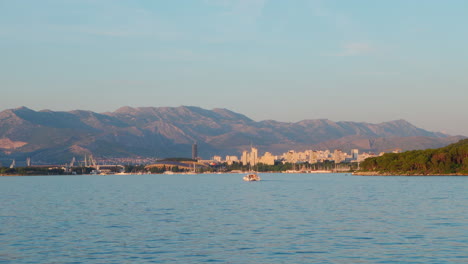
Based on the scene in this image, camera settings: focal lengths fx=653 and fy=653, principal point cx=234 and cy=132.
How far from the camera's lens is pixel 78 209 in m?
82.5

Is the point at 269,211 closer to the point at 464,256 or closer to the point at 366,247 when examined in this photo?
the point at 366,247

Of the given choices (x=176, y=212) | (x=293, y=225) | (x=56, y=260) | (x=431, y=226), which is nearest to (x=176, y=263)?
(x=56, y=260)

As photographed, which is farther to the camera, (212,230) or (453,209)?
(453,209)

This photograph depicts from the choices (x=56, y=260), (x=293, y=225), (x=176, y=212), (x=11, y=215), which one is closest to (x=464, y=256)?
(x=293, y=225)

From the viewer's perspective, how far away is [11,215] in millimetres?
74062

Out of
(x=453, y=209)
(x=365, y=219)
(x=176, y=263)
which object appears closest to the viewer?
(x=176, y=263)

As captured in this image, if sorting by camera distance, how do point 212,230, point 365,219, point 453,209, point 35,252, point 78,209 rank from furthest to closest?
point 78,209
point 453,209
point 365,219
point 212,230
point 35,252

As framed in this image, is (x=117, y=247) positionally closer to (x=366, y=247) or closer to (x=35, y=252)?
(x=35, y=252)

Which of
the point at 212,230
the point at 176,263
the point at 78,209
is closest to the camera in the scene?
the point at 176,263

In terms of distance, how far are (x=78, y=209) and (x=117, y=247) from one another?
38824 mm

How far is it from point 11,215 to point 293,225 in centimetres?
3439

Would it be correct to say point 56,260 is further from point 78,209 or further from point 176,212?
point 78,209

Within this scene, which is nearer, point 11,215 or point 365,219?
point 365,219

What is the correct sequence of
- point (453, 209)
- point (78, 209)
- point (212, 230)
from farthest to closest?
point (78, 209) → point (453, 209) → point (212, 230)
